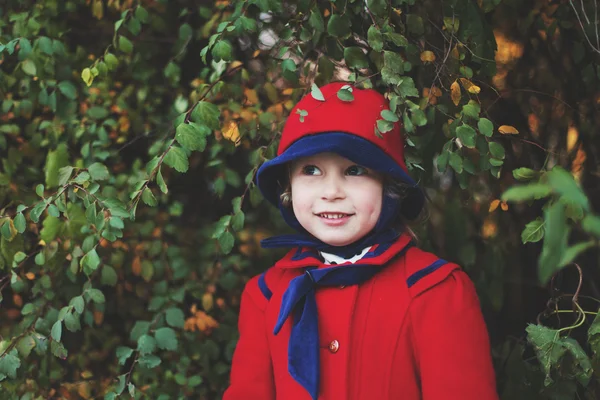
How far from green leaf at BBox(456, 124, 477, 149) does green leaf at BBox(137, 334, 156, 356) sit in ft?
3.49

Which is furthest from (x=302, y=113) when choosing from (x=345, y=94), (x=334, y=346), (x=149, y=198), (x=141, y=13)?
(x=141, y=13)

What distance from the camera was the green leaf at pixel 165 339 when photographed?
7.34ft

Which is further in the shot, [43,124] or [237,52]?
[237,52]

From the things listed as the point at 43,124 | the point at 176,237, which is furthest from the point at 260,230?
the point at 43,124

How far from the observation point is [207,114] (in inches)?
79.1

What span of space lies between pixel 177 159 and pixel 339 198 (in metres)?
0.42

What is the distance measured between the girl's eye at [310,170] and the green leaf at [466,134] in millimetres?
346

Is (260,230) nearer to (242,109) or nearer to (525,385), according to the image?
(242,109)

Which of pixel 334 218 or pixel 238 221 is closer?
pixel 334 218

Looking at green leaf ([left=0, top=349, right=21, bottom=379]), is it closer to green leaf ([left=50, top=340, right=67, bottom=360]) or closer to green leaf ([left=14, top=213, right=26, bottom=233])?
green leaf ([left=50, top=340, right=67, bottom=360])

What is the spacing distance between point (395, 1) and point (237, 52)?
105 centimetres

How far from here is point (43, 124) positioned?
2.53 meters

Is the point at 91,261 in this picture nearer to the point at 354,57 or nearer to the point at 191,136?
the point at 191,136

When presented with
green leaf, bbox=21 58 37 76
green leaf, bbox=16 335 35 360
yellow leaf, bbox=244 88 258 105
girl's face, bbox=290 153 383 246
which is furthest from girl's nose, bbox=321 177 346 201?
green leaf, bbox=21 58 37 76
